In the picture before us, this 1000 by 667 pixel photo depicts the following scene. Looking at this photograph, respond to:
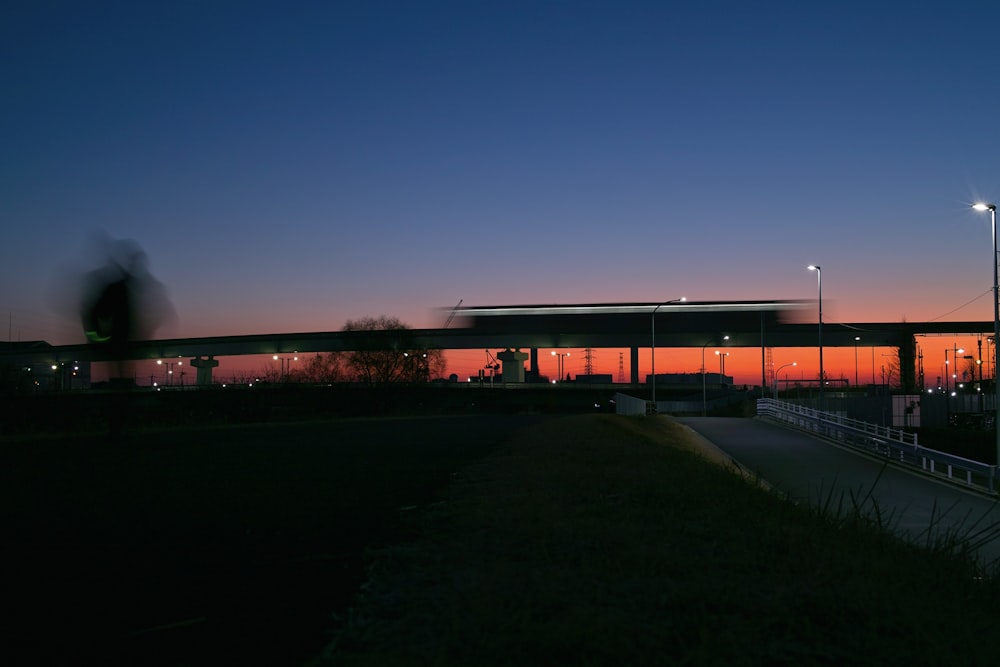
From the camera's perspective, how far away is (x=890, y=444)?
31422mm

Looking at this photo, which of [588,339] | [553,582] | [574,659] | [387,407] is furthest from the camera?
[588,339]

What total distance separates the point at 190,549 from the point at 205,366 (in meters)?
117

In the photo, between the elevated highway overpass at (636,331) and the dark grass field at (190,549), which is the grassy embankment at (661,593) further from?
the elevated highway overpass at (636,331)

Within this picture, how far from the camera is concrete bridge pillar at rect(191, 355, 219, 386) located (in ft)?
394

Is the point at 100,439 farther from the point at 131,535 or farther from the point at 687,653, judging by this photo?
the point at 687,653

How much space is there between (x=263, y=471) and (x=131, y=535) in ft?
24.3

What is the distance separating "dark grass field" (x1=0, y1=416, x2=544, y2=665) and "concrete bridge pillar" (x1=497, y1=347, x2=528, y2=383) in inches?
3395

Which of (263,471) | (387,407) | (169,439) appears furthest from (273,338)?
(263,471)

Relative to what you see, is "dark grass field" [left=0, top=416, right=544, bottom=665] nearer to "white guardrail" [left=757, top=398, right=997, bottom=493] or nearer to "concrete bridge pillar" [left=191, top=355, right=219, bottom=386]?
"white guardrail" [left=757, top=398, right=997, bottom=493]

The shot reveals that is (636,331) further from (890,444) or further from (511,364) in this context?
(890,444)

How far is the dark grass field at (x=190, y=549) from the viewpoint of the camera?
19.6 feet

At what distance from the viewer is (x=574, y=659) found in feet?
15.5

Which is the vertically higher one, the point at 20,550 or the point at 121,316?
the point at 121,316

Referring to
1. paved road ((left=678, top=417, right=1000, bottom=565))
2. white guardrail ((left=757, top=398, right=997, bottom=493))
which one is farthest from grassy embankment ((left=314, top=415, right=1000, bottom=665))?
white guardrail ((left=757, top=398, right=997, bottom=493))
